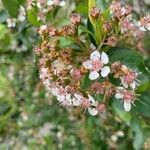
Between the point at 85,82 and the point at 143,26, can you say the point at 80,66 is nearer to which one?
the point at 85,82

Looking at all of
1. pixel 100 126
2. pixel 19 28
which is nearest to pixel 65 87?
pixel 19 28

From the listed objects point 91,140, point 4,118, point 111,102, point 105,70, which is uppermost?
point 105,70

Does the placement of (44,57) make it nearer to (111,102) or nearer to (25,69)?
(111,102)

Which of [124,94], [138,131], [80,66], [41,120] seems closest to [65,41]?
[80,66]

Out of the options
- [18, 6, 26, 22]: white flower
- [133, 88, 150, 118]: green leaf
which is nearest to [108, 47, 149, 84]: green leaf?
[133, 88, 150, 118]: green leaf

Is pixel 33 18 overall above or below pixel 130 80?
above

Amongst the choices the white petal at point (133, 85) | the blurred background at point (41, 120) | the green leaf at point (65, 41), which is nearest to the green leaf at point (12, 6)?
the blurred background at point (41, 120)
